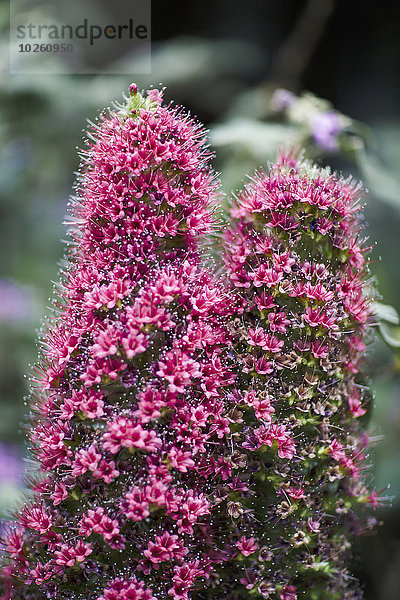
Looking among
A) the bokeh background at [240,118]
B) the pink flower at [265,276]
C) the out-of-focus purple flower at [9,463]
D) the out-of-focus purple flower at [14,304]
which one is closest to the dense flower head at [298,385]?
the pink flower at [265,276]

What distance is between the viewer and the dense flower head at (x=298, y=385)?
911 mm

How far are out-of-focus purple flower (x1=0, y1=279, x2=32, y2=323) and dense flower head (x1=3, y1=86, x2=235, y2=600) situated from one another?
3.86 feet

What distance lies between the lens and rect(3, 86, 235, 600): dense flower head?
0.85 metres

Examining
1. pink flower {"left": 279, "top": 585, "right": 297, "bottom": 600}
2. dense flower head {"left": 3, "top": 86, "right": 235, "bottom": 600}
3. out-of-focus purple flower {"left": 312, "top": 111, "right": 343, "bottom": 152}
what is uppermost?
out-of-focus purple flower {"left": 312, "top": 111, "right": 343, "bottom": 152}

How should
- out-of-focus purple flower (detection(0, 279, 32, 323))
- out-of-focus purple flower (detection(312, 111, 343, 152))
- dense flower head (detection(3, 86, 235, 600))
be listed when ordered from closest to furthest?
dense flower head (detection(3, 86, 235, 600)) < out-of-focus purple flower (detection(312, 111, 343, 152)) < out-of-focus purple flower (detection(0, 279, 32, 323))

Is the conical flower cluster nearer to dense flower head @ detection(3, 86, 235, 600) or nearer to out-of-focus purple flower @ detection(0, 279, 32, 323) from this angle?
dense flower head @ detection(3, 86, 235, 600)

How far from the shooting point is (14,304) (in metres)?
2.11

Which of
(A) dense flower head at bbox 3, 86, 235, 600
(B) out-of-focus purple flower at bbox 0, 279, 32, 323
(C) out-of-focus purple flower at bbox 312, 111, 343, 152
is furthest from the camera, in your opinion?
(B) out-of-focus purple flower at bbox 0, 279, 32, 323

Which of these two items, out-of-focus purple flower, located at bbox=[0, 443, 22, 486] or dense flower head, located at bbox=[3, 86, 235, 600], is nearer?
dense flower head, located at bbox=[3, 86, 235, 600]

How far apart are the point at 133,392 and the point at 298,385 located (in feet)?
0.77

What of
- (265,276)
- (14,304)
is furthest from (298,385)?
(14,304)

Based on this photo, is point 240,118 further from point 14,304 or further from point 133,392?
point 133,392

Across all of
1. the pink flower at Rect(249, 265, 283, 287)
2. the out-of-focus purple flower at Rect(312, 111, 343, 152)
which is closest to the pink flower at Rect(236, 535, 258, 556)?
the pink flower at Rect(249, 265, 283, 287)

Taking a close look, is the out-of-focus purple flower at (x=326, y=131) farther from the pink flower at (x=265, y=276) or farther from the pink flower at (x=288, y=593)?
the pink flower at (x=288, y=593)
